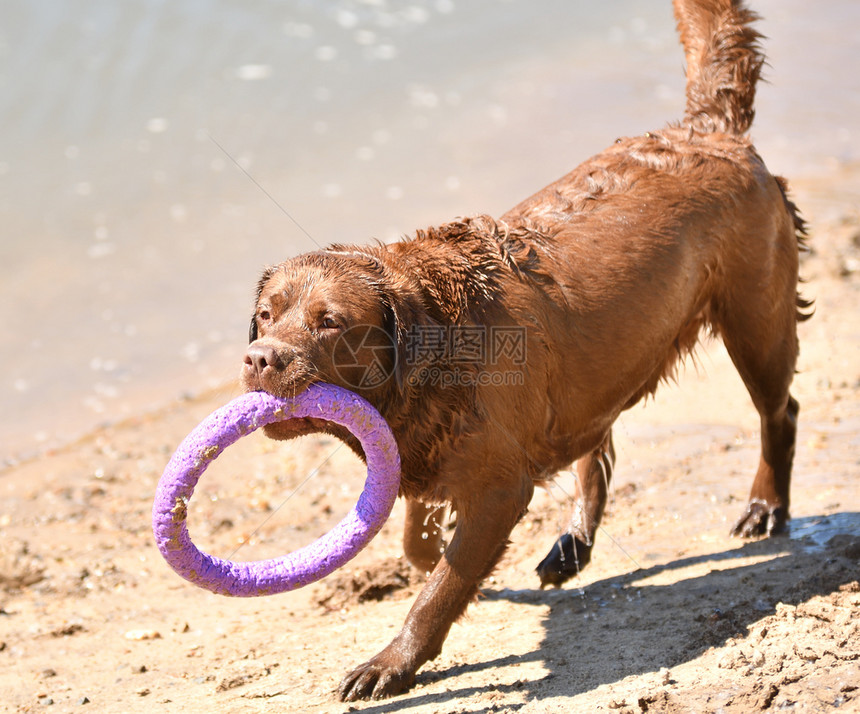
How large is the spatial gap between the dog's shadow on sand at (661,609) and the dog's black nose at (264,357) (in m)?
1.42

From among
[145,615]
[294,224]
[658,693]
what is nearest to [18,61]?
[294,224]

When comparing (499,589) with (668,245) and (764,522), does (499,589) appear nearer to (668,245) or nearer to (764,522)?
(764,522)

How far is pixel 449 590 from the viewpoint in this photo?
4.35 meters

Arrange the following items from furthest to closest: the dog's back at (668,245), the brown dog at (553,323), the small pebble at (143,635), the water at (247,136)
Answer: the water at (247,136) < the small pebble at (143,635) < the dog's back at (668,245) < the brown dog at (553,323)

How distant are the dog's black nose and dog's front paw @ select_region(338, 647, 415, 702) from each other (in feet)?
4.28

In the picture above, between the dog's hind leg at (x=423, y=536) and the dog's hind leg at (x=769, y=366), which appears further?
the dog's hind leg at (x=769, y=366)

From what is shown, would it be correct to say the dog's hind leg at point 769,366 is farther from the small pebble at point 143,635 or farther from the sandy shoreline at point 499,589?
the small pebble at point 143,635

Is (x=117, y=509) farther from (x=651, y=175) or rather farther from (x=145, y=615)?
(x=651, y=175)

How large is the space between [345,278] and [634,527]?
2546 millimetres

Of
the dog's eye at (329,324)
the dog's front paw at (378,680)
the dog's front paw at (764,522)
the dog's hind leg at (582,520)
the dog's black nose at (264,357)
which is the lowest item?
the dog's front paw at (764,522)

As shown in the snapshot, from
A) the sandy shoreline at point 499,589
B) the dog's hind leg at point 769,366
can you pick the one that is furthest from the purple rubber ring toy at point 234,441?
the dog's hind leg at point 769,366

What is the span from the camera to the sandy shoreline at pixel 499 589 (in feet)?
13.7

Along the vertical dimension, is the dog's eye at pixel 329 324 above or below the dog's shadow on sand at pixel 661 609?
above

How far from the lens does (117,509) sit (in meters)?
6.75
